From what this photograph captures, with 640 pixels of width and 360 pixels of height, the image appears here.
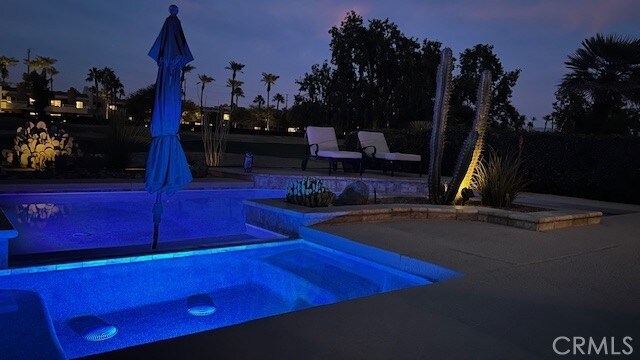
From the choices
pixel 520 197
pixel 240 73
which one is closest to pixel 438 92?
pixel 520 197

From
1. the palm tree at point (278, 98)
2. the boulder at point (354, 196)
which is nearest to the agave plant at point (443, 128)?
the boulder at point (354, 196)

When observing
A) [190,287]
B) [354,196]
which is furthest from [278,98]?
[190,287]

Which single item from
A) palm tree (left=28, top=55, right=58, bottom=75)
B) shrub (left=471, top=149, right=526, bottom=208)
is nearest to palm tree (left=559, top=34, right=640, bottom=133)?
shrub (left=471, top=149, right=526, bottom=208)

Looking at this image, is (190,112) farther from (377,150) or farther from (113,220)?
(113,220)

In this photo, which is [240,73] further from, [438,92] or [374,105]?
[438,92]

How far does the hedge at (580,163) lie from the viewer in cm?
850

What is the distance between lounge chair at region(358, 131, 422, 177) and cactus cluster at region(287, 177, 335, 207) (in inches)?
188

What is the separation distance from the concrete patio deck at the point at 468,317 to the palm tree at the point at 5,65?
77.2m

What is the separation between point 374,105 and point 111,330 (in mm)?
21497

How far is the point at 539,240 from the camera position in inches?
181

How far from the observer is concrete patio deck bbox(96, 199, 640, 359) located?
1.95 meters

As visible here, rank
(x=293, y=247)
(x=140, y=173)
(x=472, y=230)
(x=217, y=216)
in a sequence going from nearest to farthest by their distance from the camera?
1. (x=293, y=247)
2. (x=472, y=230)
3. (x=217, y=216)
4. (x=140, y=173)

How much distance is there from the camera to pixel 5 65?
69250 mm

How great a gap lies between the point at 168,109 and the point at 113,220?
2131 millimetres
